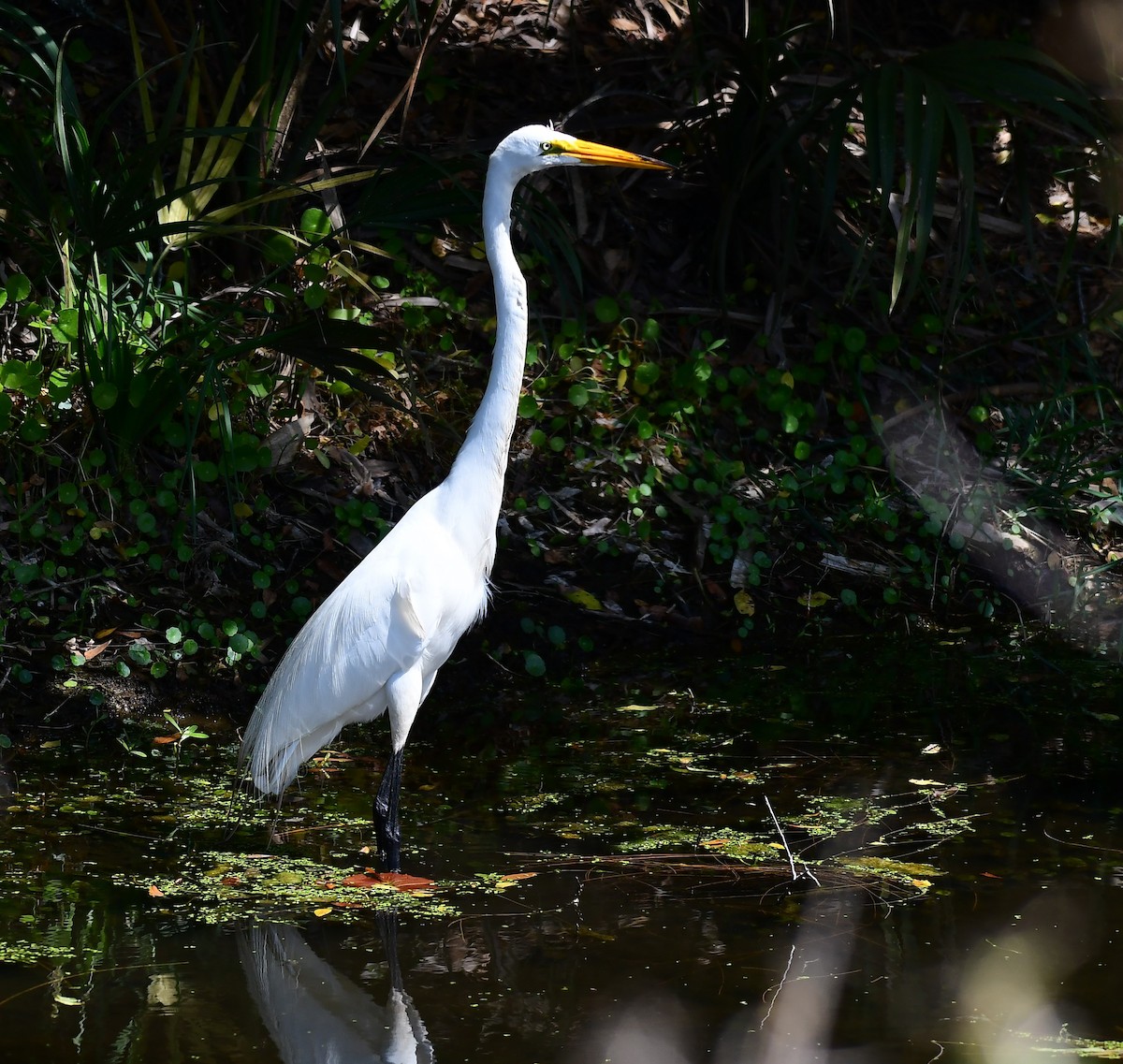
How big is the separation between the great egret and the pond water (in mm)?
257

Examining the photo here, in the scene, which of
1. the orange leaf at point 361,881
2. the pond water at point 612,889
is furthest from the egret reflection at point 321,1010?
the orange leaf at point 361,881

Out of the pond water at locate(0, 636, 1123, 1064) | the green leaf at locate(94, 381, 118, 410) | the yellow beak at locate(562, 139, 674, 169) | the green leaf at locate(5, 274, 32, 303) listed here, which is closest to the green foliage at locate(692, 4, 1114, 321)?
the yellow beak at locate(562, 139, 674, 169)

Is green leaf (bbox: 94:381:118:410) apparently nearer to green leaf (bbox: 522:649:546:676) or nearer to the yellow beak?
green leaf (bbox: 522:649:546:676)

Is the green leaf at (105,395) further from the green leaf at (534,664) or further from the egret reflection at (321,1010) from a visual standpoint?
the egret reflection at (321,1010)

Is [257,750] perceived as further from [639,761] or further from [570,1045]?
[570,1045]

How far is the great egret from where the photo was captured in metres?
3.31

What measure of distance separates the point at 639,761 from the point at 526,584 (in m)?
1.16

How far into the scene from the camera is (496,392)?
11.2ft

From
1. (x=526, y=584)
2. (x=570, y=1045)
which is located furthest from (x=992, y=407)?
(x=570, y=1045)

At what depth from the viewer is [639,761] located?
3.78 meters

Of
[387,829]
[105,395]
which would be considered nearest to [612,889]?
[387,829]

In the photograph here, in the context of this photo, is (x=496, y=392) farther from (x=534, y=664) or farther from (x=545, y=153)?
(x=534, y=664)

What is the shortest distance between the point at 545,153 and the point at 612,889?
1834 mm

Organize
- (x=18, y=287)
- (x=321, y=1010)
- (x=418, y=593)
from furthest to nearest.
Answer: (x=18, y=287), (x=418, y=593), (x=321, y=1010)
